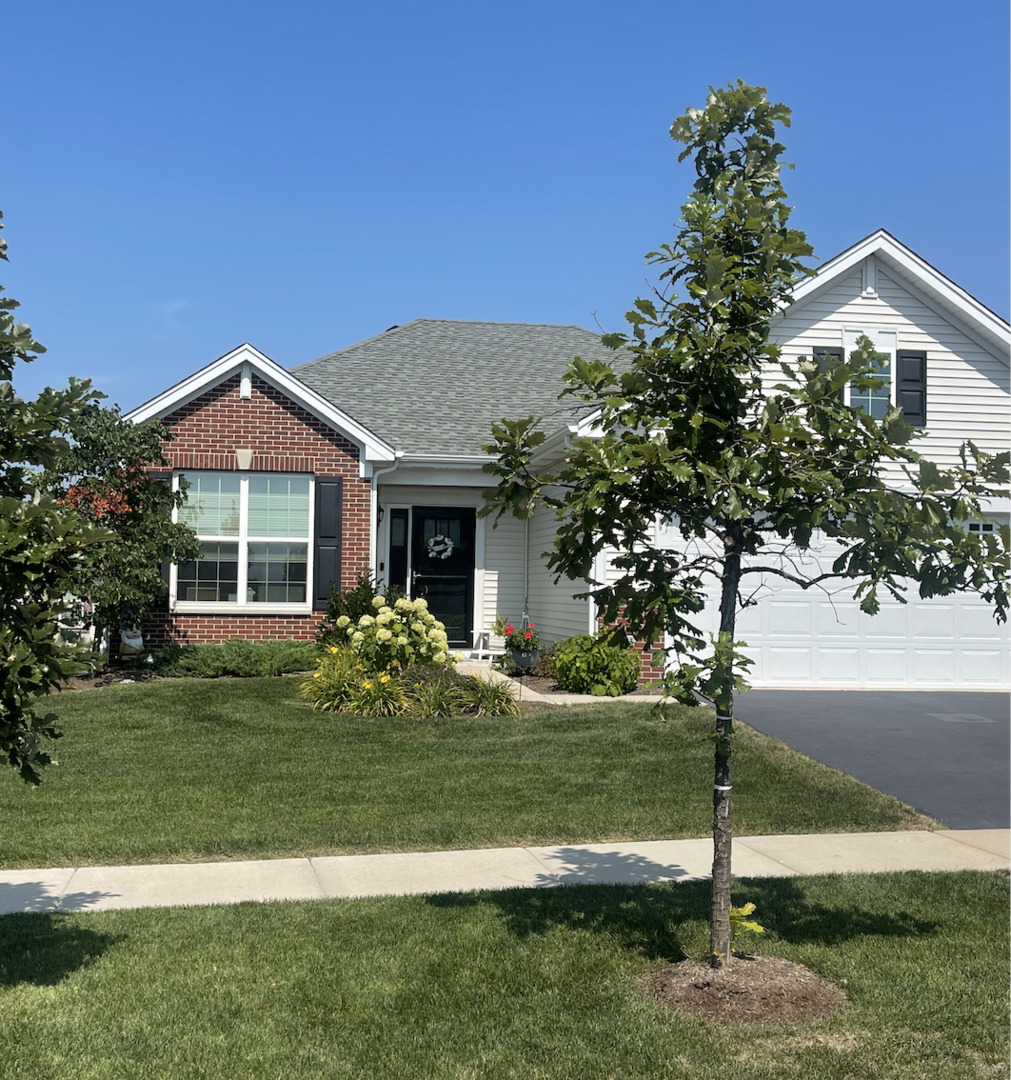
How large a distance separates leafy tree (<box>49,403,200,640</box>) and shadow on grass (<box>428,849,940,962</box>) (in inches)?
358

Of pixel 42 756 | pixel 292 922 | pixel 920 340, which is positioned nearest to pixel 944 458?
pixel 920 340

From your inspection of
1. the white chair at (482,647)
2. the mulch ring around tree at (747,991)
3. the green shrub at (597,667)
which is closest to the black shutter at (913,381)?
the green shrub at (597,667)

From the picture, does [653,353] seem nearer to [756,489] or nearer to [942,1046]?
[756,489]

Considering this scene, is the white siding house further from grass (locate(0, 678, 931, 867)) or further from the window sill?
the window sill

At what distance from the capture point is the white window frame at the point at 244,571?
635 inches

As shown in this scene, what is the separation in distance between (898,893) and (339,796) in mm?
4398

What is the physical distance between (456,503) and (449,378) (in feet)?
11.3

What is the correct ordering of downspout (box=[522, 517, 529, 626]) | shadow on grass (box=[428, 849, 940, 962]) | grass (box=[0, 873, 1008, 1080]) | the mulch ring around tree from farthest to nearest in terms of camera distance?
downspout (box=[522, 517, 529, 626]) < shadow on grass (box=[428, 849, 940, 962]) < the mulch ring around tree < grass (box=[0, 873, 1008, 1080])

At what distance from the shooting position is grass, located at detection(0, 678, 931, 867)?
313 inches

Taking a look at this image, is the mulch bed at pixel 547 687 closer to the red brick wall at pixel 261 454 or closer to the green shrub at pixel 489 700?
the green shrub at pixel 489 700

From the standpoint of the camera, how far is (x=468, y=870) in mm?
7246

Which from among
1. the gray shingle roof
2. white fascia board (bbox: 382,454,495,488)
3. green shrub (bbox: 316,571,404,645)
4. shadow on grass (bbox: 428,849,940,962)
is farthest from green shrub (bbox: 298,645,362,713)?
shadow on grass (bbox: 428,849,940,962)

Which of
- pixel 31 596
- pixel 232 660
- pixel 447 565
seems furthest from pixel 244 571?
pixel 31 596

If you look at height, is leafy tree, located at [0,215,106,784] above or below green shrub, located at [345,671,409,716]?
above
